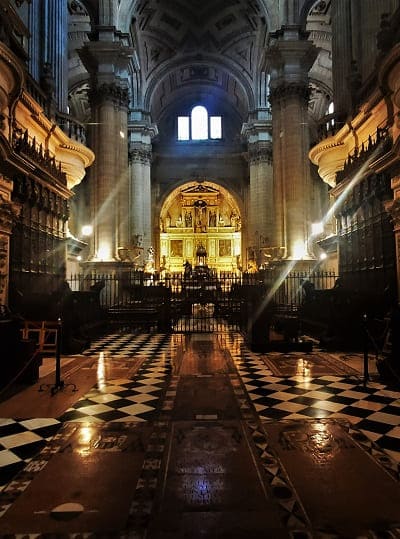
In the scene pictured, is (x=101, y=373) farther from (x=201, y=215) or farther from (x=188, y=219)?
(x=201, y=215)

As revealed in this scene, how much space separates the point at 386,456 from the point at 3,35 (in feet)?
36.9

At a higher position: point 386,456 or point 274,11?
point 274,11

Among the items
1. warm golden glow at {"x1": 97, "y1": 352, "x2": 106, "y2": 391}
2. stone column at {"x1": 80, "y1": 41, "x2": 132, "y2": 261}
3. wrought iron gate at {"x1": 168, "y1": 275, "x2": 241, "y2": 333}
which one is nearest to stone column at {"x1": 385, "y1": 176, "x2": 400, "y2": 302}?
warm golden glow at {"x1": 97, "y1": 352, "x2": 106, "y2": 391}

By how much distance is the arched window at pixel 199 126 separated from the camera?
118ft

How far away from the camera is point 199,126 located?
1423 inches

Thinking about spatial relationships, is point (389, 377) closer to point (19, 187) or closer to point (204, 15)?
point (19, 187)

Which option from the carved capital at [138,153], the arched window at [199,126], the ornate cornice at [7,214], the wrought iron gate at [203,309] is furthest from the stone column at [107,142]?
→ the arched window at [199,126]

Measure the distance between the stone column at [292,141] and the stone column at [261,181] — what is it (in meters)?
9.21

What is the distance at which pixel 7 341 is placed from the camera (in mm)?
6188

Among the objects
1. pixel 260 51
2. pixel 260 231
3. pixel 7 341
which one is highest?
pixel 260 51

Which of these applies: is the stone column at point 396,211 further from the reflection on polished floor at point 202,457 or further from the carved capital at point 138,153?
the carved capital at point 138,153

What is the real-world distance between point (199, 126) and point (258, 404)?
34.0 meters

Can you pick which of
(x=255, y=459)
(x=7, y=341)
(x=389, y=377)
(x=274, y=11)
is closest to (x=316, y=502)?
(x=255, y=459)

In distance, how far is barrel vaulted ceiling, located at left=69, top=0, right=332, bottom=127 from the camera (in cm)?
2592
